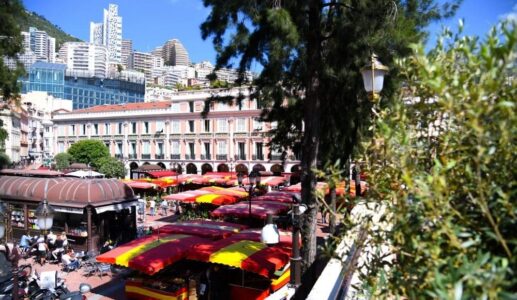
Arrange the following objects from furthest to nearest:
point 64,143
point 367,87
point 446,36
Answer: point 64,143 → point 367,87 → point 446,36

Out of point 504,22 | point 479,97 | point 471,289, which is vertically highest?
point 504,22

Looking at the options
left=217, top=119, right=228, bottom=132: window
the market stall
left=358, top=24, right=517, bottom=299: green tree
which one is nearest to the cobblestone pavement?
the market stall

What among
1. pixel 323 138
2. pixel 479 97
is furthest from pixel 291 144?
pixel 479 97

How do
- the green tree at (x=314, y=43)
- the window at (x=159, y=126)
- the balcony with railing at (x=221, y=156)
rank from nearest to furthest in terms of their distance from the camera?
the green tree at (x=314, y=43)
the balcony with railing at (x=221, y=156)
the window at (x=159, y=126)

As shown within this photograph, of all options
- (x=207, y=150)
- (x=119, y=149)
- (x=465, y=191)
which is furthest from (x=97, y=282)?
(x=119, y=149)

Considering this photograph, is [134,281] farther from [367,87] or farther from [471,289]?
[471,289]

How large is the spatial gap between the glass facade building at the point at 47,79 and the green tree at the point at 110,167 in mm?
63121

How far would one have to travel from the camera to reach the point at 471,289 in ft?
4.86

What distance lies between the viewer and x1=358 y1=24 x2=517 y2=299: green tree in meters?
1.60

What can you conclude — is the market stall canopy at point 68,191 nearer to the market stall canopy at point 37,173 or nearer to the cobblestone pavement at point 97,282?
the market stall canopy at point 37,173

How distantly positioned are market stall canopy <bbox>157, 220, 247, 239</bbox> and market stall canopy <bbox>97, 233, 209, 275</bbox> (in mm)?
809

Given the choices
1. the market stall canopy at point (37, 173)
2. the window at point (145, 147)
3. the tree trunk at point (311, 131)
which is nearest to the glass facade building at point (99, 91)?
the window at point (145, 147)

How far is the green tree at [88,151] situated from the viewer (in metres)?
47.0

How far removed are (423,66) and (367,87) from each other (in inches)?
136
